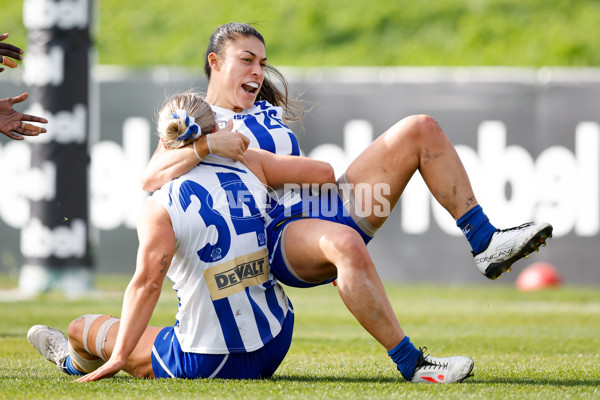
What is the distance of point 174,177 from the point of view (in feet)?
12.5

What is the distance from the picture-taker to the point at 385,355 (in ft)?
16.9

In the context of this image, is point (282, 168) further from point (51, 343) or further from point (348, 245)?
point (51, 343)

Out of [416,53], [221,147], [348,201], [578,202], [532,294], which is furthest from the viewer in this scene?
[416,53]

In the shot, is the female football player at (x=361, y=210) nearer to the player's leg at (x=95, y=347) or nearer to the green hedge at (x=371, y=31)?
the player's leg at (x=95, y=347)

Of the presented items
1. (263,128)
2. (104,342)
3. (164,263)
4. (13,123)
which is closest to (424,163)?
(263,128)

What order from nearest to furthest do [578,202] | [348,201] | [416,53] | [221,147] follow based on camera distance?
[221,147]
[348,201]
[578,202]
[416,53]

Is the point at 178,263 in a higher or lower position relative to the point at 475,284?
higher

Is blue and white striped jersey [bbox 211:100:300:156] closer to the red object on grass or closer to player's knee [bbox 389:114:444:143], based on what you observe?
player's knee [bbox 389:114:444:143]

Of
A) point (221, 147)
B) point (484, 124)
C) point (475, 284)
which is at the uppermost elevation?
point (221, 147)

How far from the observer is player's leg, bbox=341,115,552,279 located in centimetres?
383

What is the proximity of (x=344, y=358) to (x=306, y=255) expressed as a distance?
1.37 meters

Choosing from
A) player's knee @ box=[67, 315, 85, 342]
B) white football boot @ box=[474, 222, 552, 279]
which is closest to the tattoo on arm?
player's knee @ box=[67, 315, 85, 342]

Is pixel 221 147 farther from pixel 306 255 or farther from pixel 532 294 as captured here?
pixel 532 294

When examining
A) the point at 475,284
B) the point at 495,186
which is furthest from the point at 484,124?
the point at 475,284
